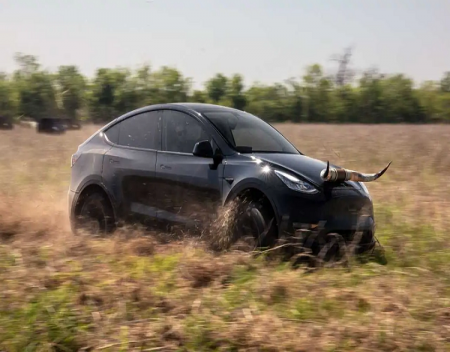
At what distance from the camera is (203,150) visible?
6.59m

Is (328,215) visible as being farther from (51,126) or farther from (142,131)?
(51,126)

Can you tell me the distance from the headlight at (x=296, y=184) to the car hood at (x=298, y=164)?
62 millimetres

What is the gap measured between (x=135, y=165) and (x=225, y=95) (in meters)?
74.7

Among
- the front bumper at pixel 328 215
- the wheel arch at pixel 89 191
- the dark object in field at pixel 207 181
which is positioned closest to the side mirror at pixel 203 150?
the dark object in field at pixel 207 181

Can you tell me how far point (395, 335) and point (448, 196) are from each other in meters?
7.01

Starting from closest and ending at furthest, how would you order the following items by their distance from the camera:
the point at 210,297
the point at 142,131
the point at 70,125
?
the point at 210,297 < the point at 142,131 < the point at 70,125

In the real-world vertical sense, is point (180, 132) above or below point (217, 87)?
below

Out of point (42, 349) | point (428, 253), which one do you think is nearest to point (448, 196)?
point (428, 253)

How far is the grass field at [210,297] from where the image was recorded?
4.21m

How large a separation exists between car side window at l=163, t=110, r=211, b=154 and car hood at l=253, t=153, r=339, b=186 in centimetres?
73

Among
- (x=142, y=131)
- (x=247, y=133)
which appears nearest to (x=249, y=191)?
(x=247, y=133)

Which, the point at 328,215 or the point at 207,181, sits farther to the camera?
the point at 207,181

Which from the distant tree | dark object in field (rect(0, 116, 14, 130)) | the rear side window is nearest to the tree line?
the distant tree

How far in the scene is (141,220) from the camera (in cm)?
716
